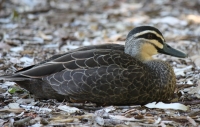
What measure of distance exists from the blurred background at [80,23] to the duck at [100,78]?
1.32 m

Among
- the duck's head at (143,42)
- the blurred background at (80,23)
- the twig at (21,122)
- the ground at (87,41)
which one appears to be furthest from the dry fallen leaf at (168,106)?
the blurred background at (80,23)

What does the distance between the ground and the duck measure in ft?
0.33

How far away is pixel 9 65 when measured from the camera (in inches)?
231

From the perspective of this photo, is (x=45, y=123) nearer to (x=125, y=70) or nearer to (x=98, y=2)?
(x=125, y=70)

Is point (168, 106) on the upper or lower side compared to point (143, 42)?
lower

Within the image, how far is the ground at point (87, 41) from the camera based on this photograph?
3998mm

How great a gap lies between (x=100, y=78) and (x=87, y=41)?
141 inches

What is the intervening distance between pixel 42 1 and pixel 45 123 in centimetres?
777

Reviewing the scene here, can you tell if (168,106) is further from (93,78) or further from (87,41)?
(87,41)

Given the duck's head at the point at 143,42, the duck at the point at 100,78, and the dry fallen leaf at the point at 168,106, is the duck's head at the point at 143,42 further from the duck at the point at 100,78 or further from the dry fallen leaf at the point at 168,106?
the dry fallen leaf at the point at 168,106

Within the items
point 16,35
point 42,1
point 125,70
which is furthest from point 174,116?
point 42,1

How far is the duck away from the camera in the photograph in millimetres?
4387

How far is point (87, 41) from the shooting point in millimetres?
7930

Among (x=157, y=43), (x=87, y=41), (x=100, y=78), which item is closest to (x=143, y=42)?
(x=157, y=43)
